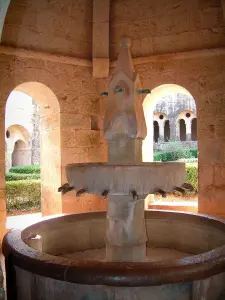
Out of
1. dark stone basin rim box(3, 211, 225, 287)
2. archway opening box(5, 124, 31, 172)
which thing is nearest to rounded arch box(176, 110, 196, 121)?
archway opening box(5, 124, 31, 172)

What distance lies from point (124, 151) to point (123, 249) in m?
0.89

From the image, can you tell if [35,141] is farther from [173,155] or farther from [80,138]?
[80,138]

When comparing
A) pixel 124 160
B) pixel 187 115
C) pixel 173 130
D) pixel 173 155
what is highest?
pixel 187 115

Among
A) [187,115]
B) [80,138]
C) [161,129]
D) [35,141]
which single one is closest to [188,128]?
[187,115]

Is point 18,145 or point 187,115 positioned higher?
point 187,115

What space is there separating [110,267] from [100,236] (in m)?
2.20

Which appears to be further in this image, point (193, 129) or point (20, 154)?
point (193, 129)

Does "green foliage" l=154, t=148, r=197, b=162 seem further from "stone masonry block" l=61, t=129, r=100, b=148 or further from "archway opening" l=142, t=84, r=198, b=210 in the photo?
"stone masonry block" l=61, t=129, r=100, b=148

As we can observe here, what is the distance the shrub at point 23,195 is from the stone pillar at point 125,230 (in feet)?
23.5

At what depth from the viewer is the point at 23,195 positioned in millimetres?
9883

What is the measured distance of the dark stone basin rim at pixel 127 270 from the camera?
92.0 inches

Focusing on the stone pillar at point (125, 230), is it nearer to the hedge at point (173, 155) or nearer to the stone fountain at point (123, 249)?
the stone fountain at point (123, 249)

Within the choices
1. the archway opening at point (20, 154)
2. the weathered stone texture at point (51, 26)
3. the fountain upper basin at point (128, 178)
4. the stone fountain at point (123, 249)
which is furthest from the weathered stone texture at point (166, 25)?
the archway opening at point (20, 154)

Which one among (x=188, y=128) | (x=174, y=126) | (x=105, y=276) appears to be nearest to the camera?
(x=105, y=276)
